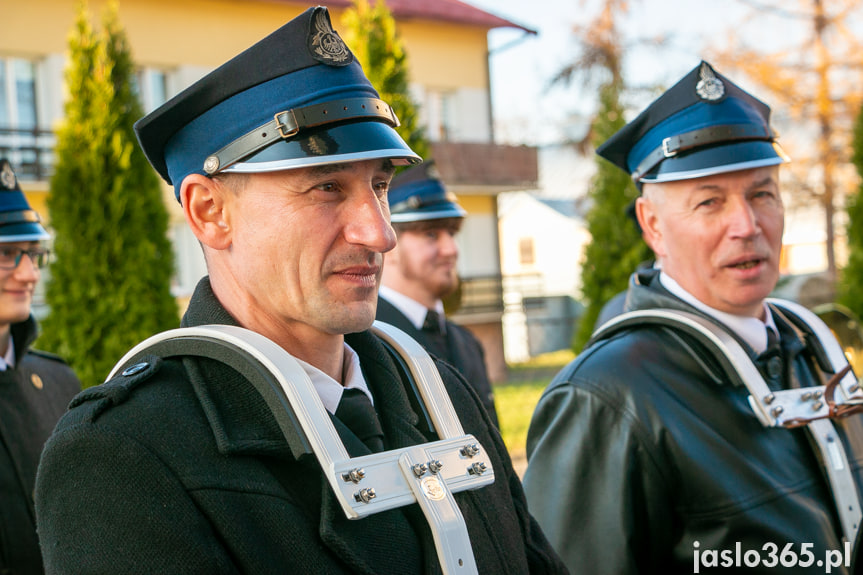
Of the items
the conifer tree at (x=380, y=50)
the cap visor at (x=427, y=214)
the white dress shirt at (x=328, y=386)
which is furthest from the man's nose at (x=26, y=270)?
the conifer tree at (x=380, y=50)

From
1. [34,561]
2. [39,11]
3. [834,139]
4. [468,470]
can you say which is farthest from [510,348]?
[468,470]

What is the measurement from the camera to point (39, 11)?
14734mm

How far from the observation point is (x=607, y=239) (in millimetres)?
12523

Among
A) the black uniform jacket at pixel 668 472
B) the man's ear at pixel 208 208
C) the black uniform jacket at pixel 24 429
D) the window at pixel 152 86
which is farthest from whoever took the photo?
the window at pixel 152 86

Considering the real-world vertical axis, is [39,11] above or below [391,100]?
above

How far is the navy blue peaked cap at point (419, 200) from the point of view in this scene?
19.3ft

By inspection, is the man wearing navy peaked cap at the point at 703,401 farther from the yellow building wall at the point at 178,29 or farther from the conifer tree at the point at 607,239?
the yellow building wall at the point at 178,29

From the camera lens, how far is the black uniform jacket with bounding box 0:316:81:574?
3820mm

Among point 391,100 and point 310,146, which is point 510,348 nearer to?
point 391,100

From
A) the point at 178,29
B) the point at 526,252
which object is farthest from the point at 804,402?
the point at 526,252

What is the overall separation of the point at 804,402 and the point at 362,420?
1549mm

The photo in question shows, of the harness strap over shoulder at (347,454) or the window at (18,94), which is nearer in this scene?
the harness strap over shoulder at (347,454)

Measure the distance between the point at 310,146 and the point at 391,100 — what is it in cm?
844

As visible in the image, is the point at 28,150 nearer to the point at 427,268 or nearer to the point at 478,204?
the point at 478,204
